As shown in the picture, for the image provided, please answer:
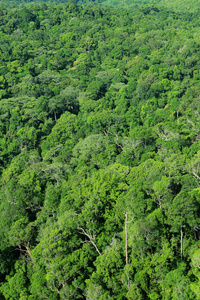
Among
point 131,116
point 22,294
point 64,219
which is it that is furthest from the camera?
point 131,116

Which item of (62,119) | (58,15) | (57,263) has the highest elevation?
(58,15)

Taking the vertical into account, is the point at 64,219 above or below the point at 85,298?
above

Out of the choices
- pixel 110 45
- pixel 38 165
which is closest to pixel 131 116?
pixel 38 165

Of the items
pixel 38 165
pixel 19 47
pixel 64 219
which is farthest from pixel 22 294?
pixel 19 47

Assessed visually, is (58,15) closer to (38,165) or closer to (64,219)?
(38,165)

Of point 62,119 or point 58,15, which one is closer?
point 62,119

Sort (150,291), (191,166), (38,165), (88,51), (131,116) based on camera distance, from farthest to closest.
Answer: (88,51) → (131,116) → (38,165) → (191,166) → (150,291)
